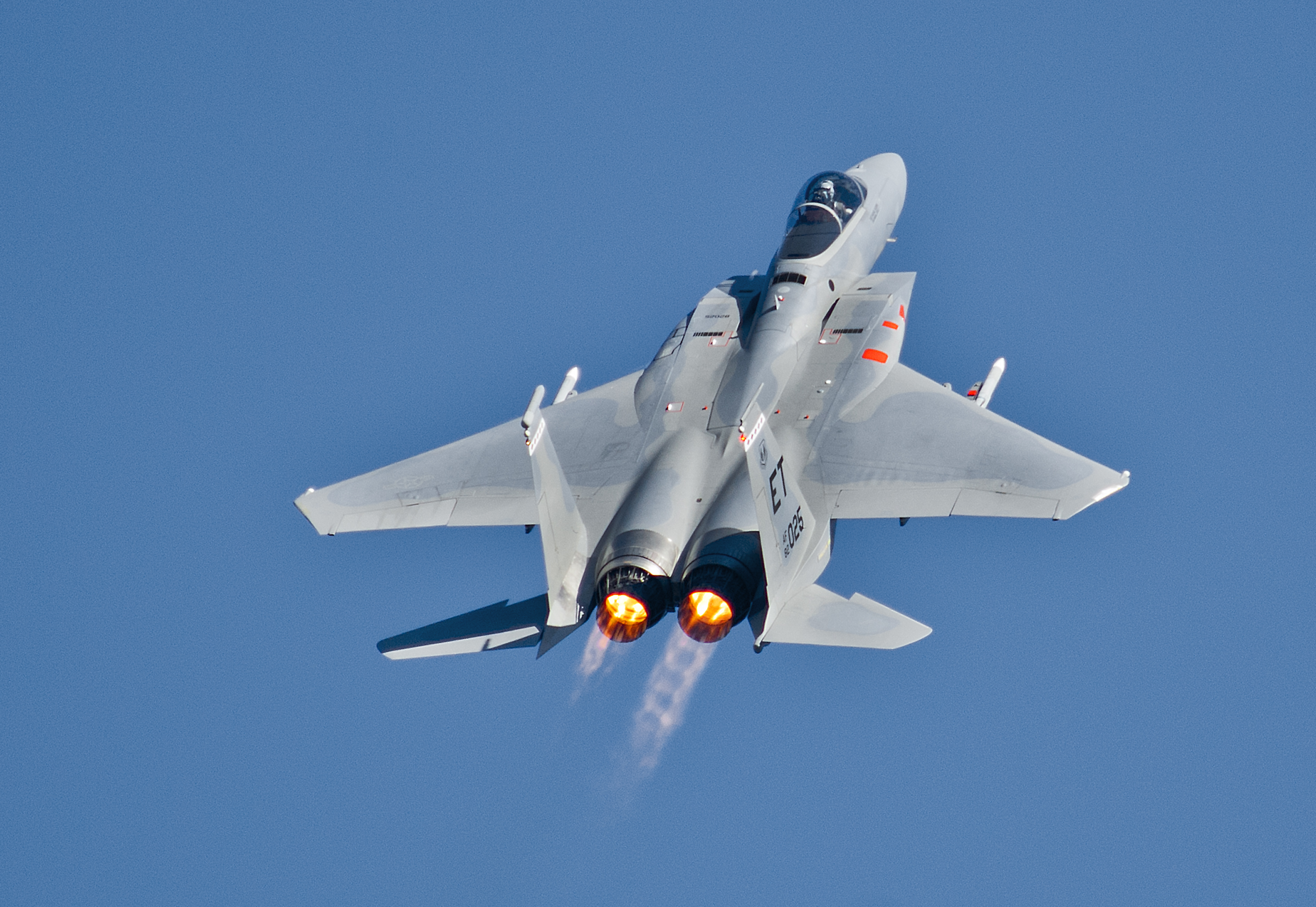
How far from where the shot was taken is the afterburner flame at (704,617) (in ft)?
63.5

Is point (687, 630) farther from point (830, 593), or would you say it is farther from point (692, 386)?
point (692, 386)

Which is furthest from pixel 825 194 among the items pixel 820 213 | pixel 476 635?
pixel 476 635

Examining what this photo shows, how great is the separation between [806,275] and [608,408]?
307 cm

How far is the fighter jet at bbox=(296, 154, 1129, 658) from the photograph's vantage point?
1909 centimetres

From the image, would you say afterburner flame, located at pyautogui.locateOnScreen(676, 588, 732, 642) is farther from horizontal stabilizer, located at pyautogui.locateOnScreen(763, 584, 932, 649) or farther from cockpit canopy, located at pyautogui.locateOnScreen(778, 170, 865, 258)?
cockpit canopy, located at pyautogui.locateOnScreen(778, 170, 865, 258)

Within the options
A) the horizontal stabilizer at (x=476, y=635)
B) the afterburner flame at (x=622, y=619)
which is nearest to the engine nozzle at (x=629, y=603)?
the afterburner flame at (x=622, y=619)

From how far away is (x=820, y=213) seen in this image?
24719 mm

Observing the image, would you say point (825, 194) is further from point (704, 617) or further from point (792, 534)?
point (704, 617)

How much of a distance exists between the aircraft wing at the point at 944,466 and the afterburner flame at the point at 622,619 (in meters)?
2.60

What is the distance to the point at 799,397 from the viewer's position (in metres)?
22.0

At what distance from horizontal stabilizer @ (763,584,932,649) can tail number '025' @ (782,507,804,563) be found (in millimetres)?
597

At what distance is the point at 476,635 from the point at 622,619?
5.00ft

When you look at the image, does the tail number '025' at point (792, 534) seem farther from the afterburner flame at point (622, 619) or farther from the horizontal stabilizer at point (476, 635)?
the horizontal stabilizer at point (476, 635)

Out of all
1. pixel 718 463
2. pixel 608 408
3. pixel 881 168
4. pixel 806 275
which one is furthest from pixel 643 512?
pixel 881 168
